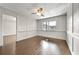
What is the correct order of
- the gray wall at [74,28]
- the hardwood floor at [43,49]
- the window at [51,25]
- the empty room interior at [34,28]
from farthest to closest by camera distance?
the window at [51,25]
the empty room interior at [34,28]
the hardwood floor at [43,49]
the gray wall at [74,28]

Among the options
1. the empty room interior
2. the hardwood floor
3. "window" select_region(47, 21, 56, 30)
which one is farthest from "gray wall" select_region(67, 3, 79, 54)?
"window" select_region(47, 21, 56, 30)

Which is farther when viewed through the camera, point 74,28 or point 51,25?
point 51,25

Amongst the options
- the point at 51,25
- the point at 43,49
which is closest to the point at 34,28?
the point at 51,25

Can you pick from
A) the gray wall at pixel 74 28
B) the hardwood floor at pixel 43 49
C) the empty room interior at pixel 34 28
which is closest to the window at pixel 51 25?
the empty room interior at pixel 34 28

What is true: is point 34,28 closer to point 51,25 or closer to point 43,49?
point 51,25

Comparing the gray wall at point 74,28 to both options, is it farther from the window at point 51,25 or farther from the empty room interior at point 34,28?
the window at point 51,25

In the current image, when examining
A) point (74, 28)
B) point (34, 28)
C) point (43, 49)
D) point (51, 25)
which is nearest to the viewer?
point (74, 28)

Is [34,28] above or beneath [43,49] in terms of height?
above

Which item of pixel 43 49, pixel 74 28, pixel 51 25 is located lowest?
pixel 43 49

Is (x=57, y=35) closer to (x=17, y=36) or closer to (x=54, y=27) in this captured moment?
(x=54, y=27)

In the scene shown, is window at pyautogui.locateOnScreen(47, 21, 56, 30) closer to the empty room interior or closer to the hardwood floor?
the empty room interior

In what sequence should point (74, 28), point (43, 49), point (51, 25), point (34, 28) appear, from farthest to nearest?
point (34, 28), point (51, 25), point (43, 49), point (74, 28)

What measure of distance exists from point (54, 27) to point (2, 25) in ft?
7.72
